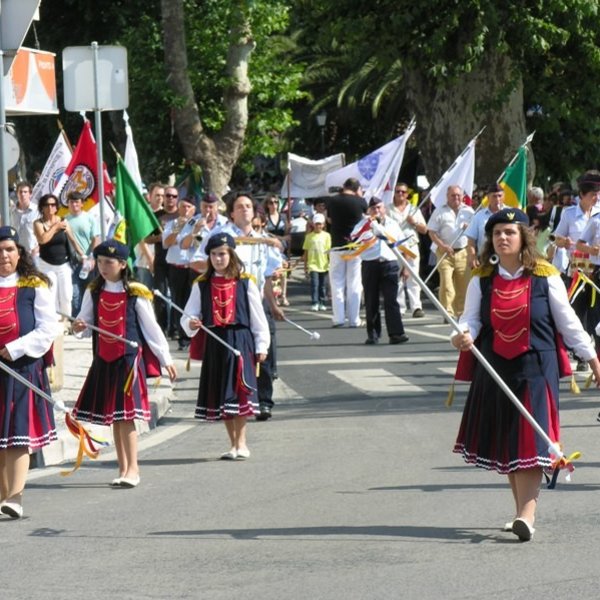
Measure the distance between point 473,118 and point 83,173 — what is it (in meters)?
11.6

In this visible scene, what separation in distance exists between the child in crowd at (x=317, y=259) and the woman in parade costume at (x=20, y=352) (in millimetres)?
16873

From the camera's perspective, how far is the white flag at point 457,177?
822 inches

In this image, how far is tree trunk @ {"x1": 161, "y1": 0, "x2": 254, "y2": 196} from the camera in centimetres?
3173

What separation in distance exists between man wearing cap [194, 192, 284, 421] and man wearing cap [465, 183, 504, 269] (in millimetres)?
4342

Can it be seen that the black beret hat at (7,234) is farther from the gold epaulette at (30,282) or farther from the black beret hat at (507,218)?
the black beret hat at (507,218)

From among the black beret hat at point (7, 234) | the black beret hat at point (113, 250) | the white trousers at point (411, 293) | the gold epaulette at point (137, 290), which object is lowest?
the white trousers at point (411, 293)

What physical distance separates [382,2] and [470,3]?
1709mm

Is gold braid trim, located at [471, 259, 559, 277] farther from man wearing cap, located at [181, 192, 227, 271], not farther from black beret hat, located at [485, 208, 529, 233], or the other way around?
man wearing cap, located at [181, 192, 227, 271]

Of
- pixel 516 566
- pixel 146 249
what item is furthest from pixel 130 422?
pixel 146 249

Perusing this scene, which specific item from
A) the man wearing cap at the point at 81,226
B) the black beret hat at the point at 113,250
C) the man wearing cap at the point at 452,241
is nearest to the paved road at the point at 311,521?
the black beret hat at the point at 113,250

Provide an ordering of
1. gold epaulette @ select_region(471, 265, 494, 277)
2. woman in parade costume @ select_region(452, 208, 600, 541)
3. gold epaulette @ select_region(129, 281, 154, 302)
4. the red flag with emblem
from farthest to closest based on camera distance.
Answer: the red flag with emblem → gold epaulette @ select_region(129, 281, 154, 302) → gold epaulette @ select_region(471, 265, 494, 277) → woman in parade costume @ select_region(452, 208, 600, 541)

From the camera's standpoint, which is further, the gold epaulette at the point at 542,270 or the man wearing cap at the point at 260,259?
the man wearing cap at the point at 260,259

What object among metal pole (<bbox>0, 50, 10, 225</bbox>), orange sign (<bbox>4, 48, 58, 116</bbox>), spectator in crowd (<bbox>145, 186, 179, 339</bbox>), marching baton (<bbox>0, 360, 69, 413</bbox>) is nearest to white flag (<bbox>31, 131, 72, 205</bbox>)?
spectator in crowd (<bbox>145, 186, 179, 339</bbox>)

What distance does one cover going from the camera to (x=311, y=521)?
341 inches
